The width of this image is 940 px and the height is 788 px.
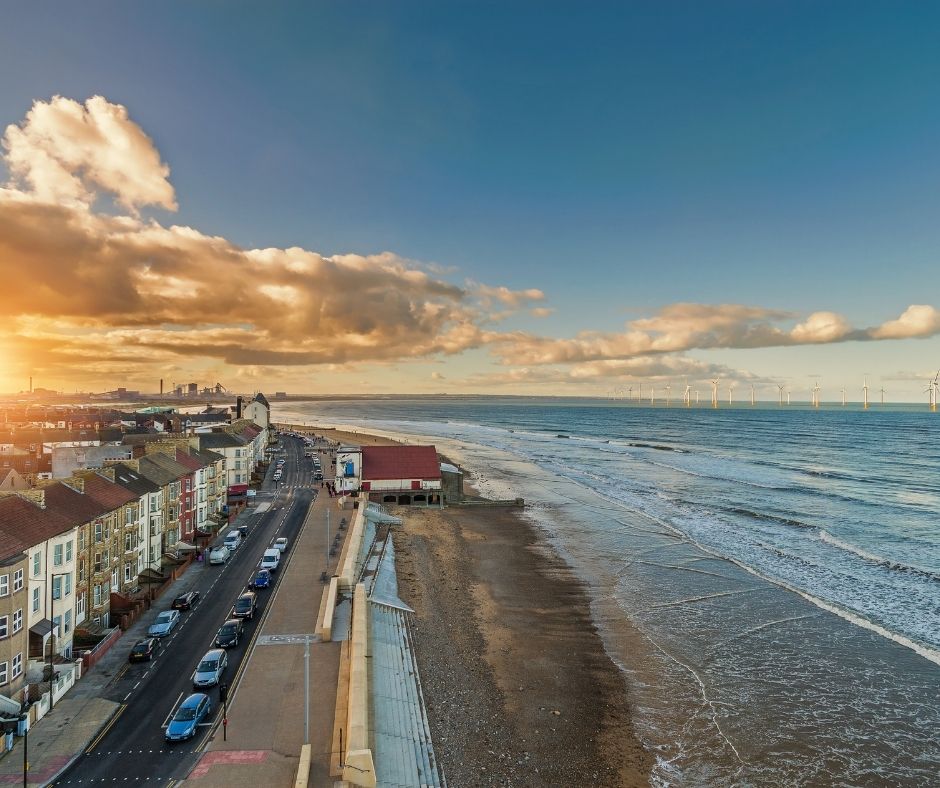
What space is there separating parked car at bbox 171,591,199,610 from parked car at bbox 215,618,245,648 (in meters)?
6.00

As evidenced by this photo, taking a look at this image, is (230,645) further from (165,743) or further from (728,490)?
(728,490)

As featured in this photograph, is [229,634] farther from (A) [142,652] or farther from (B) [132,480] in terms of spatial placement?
(B) [132,480]

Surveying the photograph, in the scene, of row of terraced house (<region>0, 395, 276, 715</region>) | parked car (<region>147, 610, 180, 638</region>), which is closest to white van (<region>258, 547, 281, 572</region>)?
row of terraced house (<region>0, 395, 276, 715</region>)

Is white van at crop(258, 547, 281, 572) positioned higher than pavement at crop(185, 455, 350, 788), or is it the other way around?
white van at crop(258, 547, 281, 572)

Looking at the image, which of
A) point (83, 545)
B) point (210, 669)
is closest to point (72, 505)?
point (83, 545)

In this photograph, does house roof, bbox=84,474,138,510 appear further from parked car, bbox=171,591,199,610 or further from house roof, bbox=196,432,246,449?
house roof, bbox=196,432,246,449

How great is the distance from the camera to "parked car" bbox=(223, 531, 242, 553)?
54.8m

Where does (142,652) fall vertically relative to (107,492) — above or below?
below

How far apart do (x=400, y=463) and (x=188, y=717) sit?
55.0 m

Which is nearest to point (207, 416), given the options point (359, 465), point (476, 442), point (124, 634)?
point (476, 442)

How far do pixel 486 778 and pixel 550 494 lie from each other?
6726 cm

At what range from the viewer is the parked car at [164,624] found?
3572cm

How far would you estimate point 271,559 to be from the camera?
48656 millimetres

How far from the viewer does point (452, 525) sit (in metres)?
69.9
